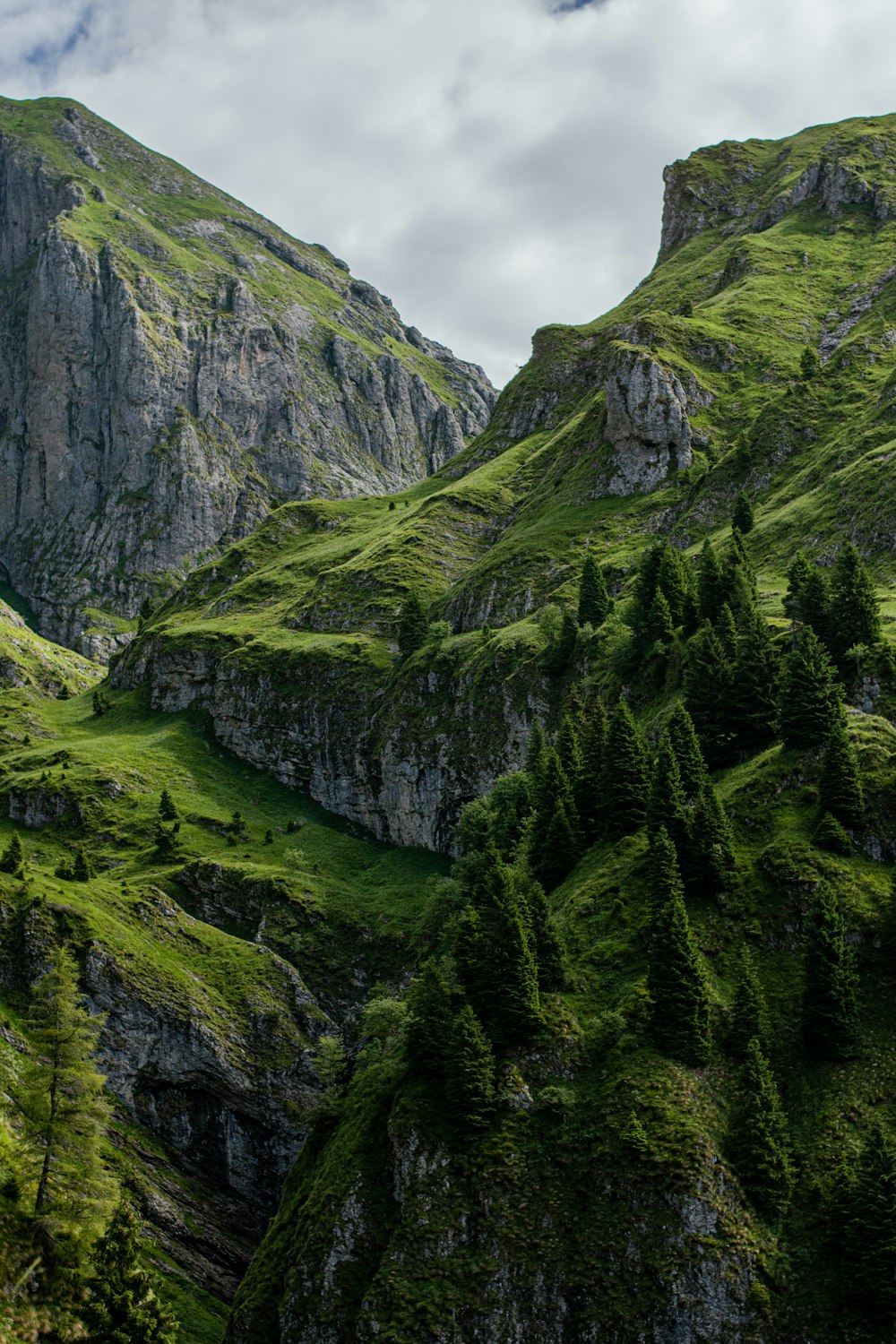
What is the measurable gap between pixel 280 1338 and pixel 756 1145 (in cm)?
3430

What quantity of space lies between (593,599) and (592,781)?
48.0 meters

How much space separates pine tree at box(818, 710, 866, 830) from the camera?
81.6m

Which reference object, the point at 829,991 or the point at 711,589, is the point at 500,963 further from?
the point at 711,589

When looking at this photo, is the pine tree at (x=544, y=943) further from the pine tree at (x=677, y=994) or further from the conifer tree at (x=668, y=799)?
the conifer tree at (x=668, y=799)

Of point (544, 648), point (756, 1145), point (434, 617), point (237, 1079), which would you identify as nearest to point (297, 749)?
point (434, 617)

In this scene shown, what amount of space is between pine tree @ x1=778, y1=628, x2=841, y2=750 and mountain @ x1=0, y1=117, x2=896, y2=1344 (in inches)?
15.8

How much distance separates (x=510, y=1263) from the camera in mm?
67562

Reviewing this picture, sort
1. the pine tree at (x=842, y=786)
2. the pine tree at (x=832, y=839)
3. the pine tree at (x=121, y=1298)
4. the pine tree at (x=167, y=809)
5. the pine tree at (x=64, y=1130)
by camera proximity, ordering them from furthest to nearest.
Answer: the pine tree at (x=167, y=809)
the pine tree at (x=842, y=786)
the pine tree at (x=832, y=839)
the pine tree at (x=64, y=1130)
the pine tree at (x=121, y=1298)

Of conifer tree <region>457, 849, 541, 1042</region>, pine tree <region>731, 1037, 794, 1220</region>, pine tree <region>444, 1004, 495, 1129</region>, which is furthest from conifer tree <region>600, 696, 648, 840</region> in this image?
pine tree <region>731, 1037, 794, 1220</region>

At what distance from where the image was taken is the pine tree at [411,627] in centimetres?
17925

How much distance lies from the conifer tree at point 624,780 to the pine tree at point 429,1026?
73.6ft

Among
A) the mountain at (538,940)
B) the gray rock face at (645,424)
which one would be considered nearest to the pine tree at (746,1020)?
the mountain at (538,940)

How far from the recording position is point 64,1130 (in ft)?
226

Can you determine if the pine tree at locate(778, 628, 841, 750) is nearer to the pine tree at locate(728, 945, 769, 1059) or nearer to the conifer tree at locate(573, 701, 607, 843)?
the conifer tree at locate(573, 701, 607, 843)
